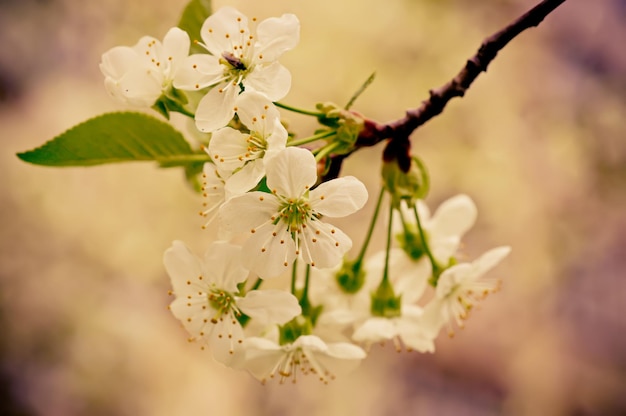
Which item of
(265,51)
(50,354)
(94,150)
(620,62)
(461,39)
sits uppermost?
(620,62)

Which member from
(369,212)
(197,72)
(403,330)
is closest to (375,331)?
(403,330)

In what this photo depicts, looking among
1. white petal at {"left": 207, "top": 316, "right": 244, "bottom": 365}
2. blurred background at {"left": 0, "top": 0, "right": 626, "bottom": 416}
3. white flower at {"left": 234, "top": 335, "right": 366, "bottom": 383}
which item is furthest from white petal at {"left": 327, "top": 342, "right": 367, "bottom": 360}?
blurred background at {"left": 0, "top": 0, "right": 626, "bottom": 416}

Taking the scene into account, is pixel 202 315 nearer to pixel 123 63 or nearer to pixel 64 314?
pixel 123 63

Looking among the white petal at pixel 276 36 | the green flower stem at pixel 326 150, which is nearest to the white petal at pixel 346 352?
the green flower stem at pixel 326 150

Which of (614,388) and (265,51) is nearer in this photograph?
(265,51)

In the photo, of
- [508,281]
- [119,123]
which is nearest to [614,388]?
[508,281]

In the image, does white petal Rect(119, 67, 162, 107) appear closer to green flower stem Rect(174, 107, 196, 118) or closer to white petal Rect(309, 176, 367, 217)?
green flower stem Rect(174, 107, 196, 118)
